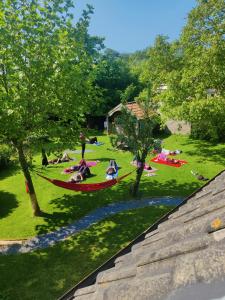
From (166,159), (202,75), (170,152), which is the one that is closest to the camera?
(202,75)

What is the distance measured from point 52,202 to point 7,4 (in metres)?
9.35

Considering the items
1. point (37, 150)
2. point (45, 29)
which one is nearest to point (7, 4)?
point (45, 29)

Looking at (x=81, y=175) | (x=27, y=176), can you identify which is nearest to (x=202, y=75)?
(x=81, y=175)

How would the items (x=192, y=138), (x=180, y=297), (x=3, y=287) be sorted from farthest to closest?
(x=192, y=138) → (x=3, y=287) → (x=180, y=297)

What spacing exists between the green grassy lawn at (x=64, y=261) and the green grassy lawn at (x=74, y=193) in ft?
5.16

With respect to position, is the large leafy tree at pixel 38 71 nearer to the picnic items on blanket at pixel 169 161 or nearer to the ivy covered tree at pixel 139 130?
the ivy covered tree at pixel 139 130

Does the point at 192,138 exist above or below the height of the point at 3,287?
above

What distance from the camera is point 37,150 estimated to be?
1108 centimetres

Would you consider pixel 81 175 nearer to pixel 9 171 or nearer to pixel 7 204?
pixel 7 204

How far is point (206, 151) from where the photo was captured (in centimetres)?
2244

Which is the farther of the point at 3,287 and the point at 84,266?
the point at 84,266

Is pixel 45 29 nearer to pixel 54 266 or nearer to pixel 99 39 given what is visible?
pixel 54 266

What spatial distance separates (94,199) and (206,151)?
1272 cm

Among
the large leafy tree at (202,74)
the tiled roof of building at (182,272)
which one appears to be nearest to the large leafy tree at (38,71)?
the tiled roof of building at (182,272)
